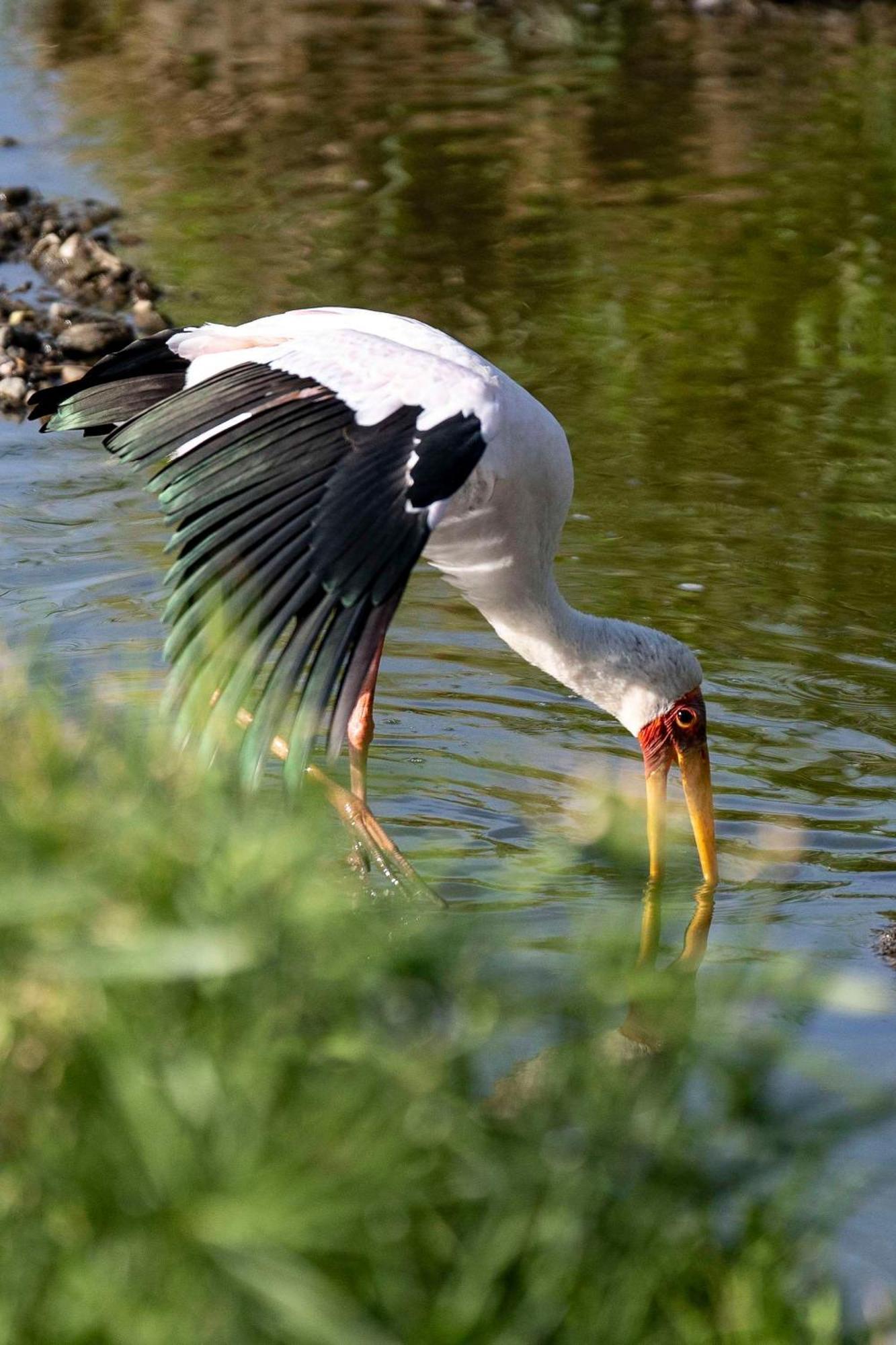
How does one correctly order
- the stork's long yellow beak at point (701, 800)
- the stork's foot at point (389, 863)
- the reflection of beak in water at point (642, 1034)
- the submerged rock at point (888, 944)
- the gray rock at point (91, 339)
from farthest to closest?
the gray rock at point (91, 339) → the stork's long yellow beak at point (701, 800) → the submerged rock at point (888, 944) → the stork's foot at point (389, 863) → the reflection of beak in water at point (642, 1034)

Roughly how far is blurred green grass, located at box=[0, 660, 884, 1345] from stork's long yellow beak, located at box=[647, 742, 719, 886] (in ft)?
8.16

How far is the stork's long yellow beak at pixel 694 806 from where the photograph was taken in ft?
14.9

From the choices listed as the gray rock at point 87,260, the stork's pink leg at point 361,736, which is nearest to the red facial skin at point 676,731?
the stork's pink leg at point 361,736

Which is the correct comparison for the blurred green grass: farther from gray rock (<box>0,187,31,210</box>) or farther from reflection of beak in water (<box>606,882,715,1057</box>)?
gray rock (<box>0,187,31,210</box>)

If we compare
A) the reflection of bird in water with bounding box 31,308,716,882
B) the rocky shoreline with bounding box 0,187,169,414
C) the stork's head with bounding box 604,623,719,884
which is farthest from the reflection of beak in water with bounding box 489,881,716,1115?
the rocky shoreline with bounding box 0,187,169,414

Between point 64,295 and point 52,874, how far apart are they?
691 centimetres

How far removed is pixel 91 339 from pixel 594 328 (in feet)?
6.62

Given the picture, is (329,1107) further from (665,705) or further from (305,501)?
(665,705)

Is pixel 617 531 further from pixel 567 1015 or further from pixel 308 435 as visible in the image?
pixel 567 1015

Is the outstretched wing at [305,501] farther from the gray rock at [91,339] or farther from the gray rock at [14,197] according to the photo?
the gray rock at [14,197]

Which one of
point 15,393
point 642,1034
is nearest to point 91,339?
point 15,393

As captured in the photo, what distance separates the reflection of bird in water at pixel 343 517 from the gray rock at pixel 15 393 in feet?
7.88

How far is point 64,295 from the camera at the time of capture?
826cm

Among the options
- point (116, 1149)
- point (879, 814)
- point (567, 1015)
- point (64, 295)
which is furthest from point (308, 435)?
point (64, 295)
